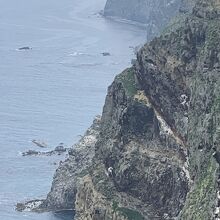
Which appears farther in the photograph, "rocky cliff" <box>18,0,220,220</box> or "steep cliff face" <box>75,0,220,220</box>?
"steep cliff face" <box>75,0,220,220</box>

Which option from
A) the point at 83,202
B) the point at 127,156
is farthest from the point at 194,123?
the point at 83,202

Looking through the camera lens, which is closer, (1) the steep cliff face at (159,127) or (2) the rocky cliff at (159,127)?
(2) the rocky cliff at (159,127)

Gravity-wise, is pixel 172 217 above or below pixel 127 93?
below

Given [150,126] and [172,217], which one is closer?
[172,217]

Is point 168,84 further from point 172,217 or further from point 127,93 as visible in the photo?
point 172,217

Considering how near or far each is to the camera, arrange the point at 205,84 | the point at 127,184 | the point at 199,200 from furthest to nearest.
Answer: the point at 127,184 → the point at 205,84 → the point at 199,200
